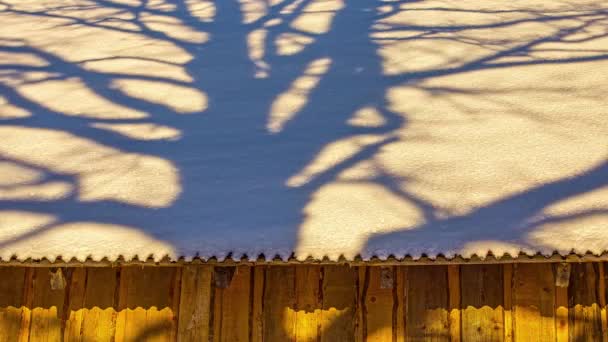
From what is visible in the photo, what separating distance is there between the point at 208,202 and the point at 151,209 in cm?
35

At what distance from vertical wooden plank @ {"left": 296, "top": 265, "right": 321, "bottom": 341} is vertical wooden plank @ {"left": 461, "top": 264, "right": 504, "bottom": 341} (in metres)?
1.00

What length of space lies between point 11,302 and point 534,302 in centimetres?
368

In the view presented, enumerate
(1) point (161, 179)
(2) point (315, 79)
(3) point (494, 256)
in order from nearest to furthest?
(3) point (494, 256) < (1) point (161, 179) < (2) point (315, 79)

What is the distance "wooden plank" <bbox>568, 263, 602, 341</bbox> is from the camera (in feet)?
13.2

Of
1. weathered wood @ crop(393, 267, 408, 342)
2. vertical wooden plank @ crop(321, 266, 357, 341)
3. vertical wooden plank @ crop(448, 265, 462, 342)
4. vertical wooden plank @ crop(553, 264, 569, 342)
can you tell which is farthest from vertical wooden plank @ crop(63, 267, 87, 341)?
vertical wooden plank @ crop(553, 264, 569, 342)

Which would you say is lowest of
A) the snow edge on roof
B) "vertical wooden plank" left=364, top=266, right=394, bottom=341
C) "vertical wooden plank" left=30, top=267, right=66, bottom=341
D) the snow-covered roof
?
"vertical wooden plank" left=30, top=267, right=66, bottom=341

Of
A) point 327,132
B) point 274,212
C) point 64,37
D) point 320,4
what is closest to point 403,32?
point 320,4

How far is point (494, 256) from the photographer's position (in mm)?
3402

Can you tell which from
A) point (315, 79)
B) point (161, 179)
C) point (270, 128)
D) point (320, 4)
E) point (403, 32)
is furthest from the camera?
point (320, 4)

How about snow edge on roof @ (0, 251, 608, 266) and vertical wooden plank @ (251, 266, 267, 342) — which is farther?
vertical wooden plank @ (251, 266, 267, 342)

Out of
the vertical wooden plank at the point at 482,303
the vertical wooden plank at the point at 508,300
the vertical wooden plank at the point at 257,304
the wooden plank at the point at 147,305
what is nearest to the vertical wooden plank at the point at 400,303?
the vertical wooden plank at the point at 482,303

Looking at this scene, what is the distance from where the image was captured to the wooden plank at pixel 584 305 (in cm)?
401

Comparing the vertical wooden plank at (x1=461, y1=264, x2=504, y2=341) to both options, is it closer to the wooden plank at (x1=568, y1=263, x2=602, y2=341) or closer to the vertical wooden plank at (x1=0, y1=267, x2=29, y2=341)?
the wooden plank at (x1=568, y1=263, x2=602, y2=341)

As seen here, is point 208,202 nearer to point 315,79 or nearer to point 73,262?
point 73,262
